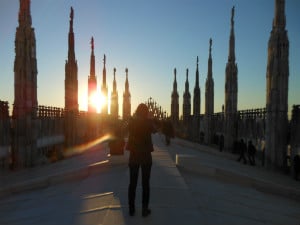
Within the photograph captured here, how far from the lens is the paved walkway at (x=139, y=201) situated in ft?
16.2

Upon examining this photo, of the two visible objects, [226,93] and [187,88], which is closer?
[226,93]

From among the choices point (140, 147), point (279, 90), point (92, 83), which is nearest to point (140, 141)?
point (140, 147)

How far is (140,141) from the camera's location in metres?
4.85

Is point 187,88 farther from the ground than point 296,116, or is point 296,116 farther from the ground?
point 187,88

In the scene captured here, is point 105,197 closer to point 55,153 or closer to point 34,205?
point 34,205

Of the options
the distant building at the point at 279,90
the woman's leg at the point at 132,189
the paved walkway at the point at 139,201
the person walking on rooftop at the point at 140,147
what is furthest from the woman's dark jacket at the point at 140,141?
the distant building at the point at 279,90

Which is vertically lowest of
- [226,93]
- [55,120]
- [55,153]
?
[55,153]

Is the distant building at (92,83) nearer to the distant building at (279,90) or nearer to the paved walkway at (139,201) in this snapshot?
the distant building at (279,90)

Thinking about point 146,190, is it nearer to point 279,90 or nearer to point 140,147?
point 140,147

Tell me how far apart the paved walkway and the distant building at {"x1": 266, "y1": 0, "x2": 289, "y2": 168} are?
29.6 ft

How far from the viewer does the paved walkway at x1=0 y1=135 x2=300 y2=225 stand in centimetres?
493

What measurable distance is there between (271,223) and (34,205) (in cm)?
481

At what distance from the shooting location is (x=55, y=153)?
18.4m

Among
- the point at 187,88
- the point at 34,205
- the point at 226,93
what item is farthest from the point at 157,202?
the point at 187,88
